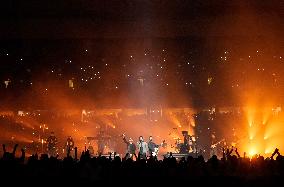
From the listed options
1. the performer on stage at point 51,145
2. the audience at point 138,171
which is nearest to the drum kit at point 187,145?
the performer on stage at point 51,145

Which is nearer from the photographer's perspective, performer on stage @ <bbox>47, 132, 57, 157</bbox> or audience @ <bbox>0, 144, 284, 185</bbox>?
audience @ <bbox>0, 144, 284, 185</bbox>

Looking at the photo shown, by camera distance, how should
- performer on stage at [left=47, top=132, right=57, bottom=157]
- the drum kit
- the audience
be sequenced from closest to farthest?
the audience
the drum kit
performer on stage at [left=47, top=132, right=57, bottom=157]

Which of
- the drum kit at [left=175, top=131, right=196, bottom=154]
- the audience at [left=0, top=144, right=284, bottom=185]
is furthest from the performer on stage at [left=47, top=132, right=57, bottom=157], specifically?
the audience at [left=0, top=144, right=284, bottom=185]

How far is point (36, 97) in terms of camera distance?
1855 centimetres

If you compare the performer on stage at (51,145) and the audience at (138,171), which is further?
the performer on stage at (51,145)

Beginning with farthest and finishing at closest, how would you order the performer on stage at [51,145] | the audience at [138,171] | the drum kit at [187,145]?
the performer on stage at [51,145], the drum kit at [187,145], the audience at [138,171]

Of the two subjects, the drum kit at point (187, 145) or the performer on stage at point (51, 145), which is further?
the performer on stage at point (51, 145)

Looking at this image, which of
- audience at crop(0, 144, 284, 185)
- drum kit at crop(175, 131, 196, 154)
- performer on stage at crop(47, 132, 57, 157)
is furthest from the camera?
performer on stage at crop(47, 132, 57, 157)

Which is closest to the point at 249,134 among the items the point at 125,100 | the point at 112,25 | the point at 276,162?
the point at 125,100

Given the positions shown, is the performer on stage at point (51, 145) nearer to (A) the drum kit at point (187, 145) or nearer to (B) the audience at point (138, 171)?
(A) the drum kit at point (187, 145)

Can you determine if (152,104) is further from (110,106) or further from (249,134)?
(249,134)

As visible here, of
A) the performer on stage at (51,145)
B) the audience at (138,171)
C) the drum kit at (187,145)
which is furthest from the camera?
the performer on stage at (51,145)

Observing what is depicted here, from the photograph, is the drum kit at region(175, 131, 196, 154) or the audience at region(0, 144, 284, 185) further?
the drum kit at region(175, 131, 196, 154)

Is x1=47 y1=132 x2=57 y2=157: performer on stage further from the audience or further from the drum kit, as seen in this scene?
the audience
